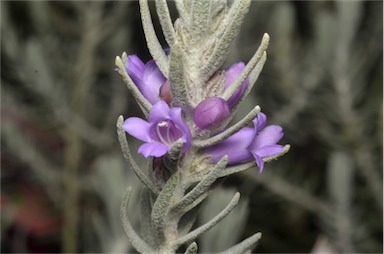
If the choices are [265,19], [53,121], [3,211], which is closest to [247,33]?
[265,19]

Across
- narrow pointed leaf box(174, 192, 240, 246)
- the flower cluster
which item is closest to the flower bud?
the flower cluster

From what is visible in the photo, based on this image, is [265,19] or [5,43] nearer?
[5,43]

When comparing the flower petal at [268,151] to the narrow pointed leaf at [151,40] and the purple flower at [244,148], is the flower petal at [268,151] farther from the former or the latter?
the narrow pointed leaf at [151,40]

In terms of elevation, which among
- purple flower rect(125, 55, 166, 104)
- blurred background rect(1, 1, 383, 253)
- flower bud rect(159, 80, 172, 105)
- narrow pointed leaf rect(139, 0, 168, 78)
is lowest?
blurred background rect(1, 1, 383, 253)

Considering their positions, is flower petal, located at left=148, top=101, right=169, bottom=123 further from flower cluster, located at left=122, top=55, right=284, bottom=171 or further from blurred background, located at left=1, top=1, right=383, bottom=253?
blurred background, located at left=1, top=1, right=383, bottom=253

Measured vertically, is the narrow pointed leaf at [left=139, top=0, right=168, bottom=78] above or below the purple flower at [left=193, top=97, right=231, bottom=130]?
above

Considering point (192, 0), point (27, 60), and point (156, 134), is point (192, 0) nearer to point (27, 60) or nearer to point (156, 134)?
point (156, 134)

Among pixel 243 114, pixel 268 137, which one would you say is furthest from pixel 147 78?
pixel 243 114
